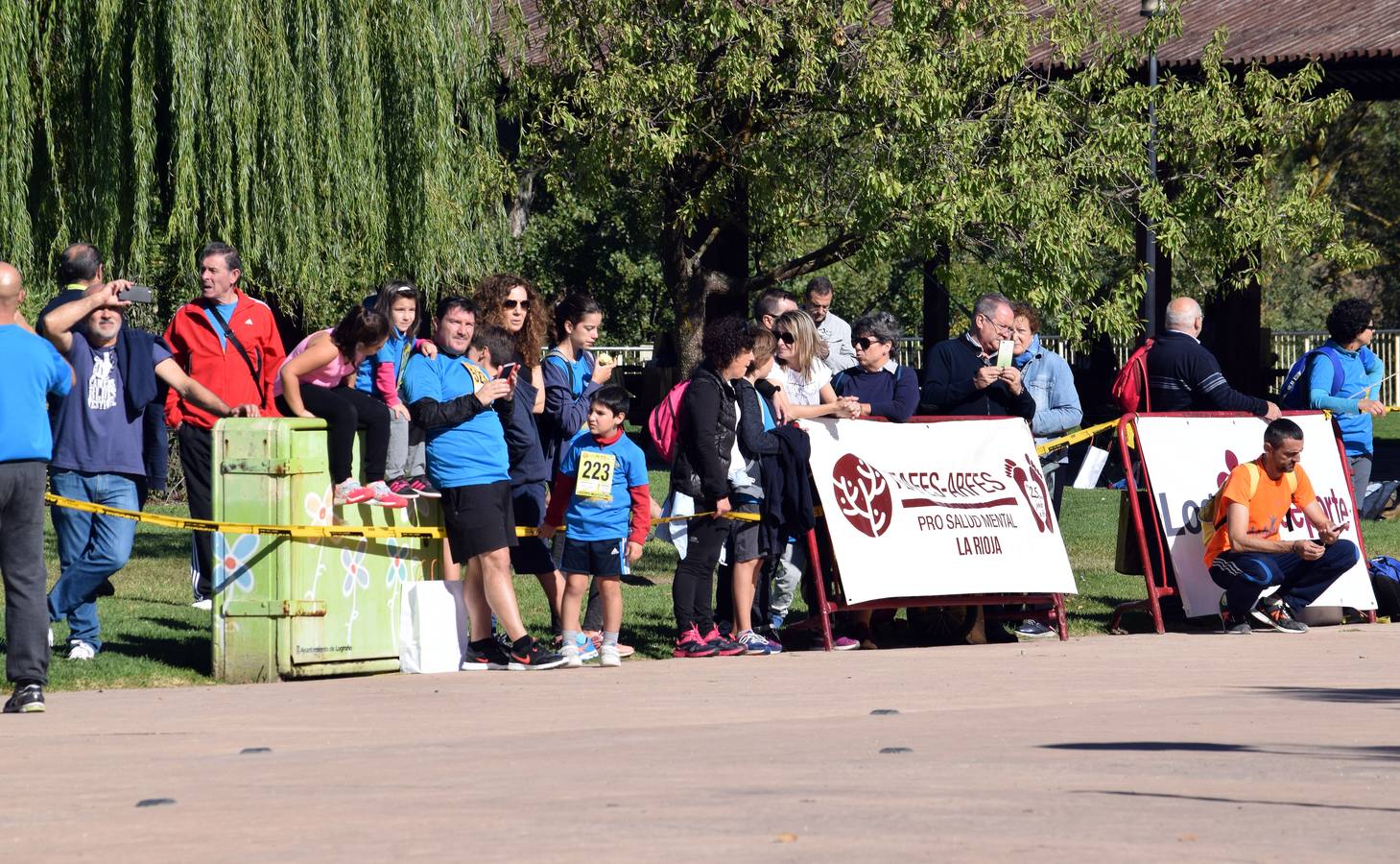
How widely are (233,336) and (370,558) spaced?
5.39 feet

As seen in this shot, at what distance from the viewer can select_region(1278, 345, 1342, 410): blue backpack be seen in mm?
13117

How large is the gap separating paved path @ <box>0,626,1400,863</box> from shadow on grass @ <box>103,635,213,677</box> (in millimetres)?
676

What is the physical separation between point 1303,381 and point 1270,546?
1982 mm

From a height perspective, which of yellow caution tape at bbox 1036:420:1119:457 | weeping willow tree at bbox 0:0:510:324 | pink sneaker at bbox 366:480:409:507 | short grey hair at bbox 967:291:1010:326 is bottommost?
pink sneaker at bbox 366:480:409:507

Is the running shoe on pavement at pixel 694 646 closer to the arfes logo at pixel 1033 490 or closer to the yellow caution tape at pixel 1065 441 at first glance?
the arfes logo at pixel 1033 490

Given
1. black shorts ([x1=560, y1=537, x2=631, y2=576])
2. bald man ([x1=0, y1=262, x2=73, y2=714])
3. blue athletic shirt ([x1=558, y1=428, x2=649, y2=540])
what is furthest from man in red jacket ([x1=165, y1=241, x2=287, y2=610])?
bald man ([x1=0, y1=262, x2=73, y2=714])

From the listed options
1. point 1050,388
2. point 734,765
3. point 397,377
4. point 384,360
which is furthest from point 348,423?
point 1050,388

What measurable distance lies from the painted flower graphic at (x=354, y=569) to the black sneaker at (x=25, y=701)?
1.77 m

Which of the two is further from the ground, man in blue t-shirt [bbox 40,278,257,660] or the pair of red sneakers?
man in blue t-shirt [bbox 40,278,257,660]

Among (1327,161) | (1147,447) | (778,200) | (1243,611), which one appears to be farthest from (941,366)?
(1327,161)

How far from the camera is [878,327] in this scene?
452 inches

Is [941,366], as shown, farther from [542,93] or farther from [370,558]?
[542,93]

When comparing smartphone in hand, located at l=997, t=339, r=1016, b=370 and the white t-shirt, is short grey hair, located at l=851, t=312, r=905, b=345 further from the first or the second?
smartphone in hand, located at l=997, t=339, r=1016, b=370

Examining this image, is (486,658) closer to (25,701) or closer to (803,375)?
(25,701)
